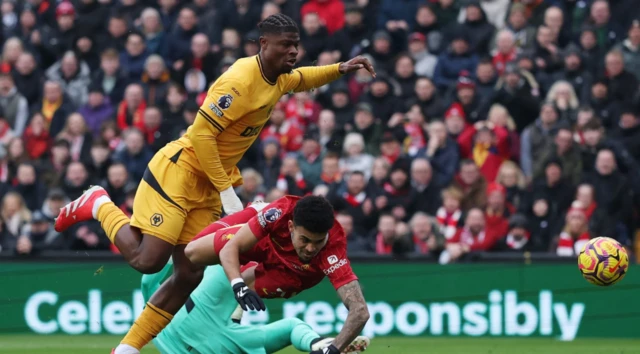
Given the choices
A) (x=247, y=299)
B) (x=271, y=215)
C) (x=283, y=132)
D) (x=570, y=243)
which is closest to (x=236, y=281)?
(x=247, y=299)

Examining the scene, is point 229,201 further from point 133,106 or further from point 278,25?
point 133,106

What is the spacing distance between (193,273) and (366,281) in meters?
4.42

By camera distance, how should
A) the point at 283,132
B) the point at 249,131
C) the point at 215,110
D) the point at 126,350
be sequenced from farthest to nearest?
the point at 283,132 < the point at 249,131 < the point at 215,110 < the point at 126,350

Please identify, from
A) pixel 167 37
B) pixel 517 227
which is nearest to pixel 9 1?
pixel 167 37

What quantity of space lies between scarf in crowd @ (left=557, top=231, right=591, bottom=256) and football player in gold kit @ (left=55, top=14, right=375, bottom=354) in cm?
479

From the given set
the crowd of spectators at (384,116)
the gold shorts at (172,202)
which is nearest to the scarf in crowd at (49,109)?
the crowd of spectators at (384,116)

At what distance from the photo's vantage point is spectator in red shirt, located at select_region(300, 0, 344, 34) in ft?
59.8

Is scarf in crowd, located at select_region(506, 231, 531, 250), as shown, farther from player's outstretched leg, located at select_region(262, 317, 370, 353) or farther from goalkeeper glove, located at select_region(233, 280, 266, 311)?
goalkeeper glove, located at select_region(233, 280, 266, 311)

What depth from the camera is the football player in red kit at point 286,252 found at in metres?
9.62

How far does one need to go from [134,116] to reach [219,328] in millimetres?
7603

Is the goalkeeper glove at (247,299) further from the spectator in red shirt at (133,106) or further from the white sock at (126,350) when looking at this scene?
the spectator in red shirt at (133,106)

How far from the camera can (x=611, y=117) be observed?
16500 mm

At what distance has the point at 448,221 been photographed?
15758mm

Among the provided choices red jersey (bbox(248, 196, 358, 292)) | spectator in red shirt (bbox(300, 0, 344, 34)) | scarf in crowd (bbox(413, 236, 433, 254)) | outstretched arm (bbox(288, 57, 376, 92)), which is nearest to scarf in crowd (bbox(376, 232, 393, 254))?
scarf in crowd (bbox(413, 236, 433, 254))
